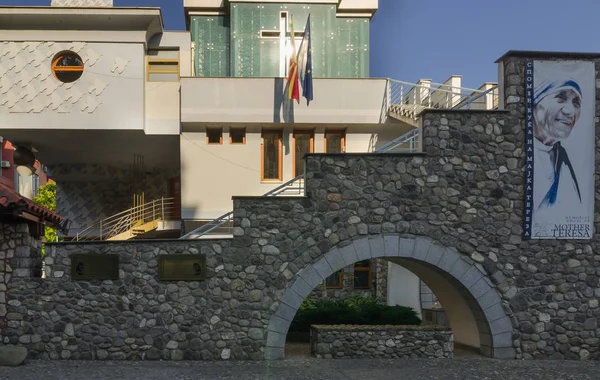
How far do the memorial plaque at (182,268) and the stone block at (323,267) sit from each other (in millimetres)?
2149

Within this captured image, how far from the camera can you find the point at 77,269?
472 inches

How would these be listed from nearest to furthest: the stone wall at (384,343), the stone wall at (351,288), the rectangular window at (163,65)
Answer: the stone wall at (384,343) → the rectangular window at (163,65) → the stone wall at (351,288)

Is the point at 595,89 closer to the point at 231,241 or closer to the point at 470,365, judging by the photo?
the point at 470,365

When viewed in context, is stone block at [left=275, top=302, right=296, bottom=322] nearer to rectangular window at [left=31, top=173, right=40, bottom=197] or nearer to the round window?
the round window

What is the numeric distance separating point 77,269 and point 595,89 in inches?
425

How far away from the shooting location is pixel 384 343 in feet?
40.3

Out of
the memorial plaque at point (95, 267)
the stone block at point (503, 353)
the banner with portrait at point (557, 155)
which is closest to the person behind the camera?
the memorial plaque at point (95, 267)

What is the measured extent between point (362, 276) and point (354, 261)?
7.93 m

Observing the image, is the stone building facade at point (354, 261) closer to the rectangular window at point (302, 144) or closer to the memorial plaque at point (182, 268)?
the memorial plaque at point (182, 268)

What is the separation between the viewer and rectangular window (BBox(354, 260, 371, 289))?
1992 centimetres

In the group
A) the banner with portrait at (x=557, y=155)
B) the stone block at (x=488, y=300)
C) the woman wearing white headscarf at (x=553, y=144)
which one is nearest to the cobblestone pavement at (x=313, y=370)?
the stone block at (x=488, y=300)

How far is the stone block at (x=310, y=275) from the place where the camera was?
1203 cm

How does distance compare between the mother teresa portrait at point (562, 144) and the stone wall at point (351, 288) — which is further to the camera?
the stone wall at point (351, 288)

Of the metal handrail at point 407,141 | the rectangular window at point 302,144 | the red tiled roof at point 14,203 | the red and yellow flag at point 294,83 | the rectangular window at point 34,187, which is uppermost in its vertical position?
the red and yellow flag at point 294,83
